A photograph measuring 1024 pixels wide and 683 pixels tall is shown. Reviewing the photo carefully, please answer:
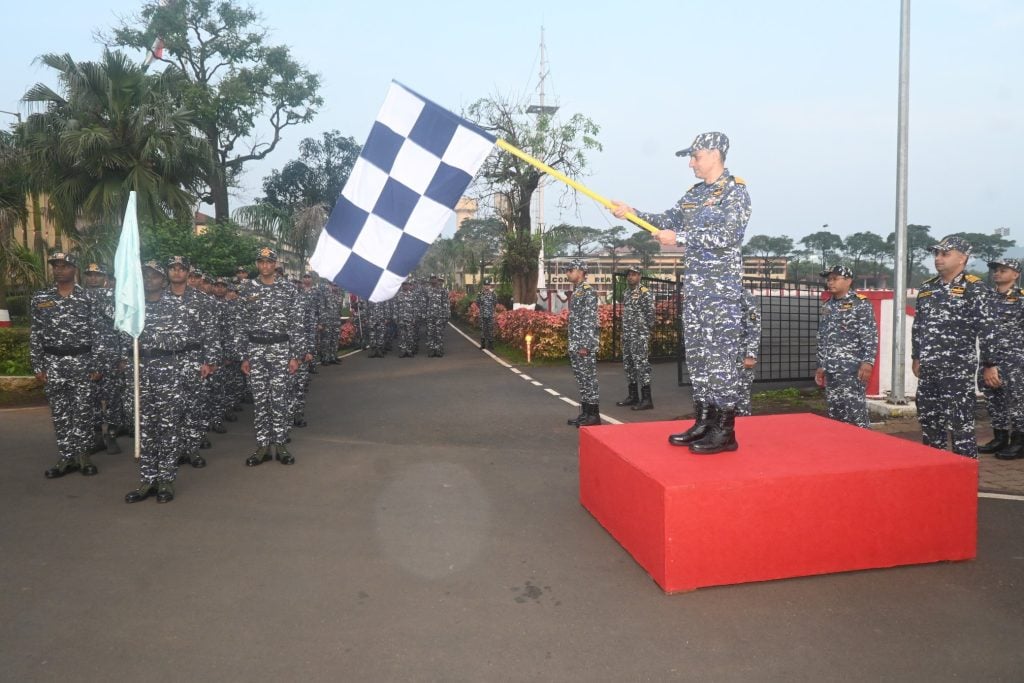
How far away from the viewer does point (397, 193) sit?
19.0ft

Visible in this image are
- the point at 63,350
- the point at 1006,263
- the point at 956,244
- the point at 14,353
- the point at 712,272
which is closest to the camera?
the point at 712,272

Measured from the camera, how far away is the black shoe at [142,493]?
5656 millimetres

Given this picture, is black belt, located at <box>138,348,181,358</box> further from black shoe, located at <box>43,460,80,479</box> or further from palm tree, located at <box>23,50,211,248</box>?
palm tree, located at <box>23,50,211,248</box>

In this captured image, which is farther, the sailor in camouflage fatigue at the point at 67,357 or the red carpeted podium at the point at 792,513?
the sailor in camouflage fatigue at the point at 67,357

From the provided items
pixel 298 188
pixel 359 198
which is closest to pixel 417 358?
pixel 359 198

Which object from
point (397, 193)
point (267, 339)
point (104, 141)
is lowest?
point (267, 339)

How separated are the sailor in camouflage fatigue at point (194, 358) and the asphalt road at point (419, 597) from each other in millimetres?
749

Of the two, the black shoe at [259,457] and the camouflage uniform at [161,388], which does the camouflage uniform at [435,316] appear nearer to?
the black shoe at [259,457]

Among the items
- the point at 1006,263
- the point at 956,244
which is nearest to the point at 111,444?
the point at 956,244

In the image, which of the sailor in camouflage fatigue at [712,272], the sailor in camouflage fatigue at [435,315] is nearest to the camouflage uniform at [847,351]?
the sailor in camouflage fatigue at [712,272]

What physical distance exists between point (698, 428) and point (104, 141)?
18957mm

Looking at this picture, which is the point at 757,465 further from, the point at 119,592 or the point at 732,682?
the point at 119,592

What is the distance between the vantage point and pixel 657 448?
466cm

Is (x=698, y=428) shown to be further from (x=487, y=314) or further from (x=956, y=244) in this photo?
(x=487, y=314)
